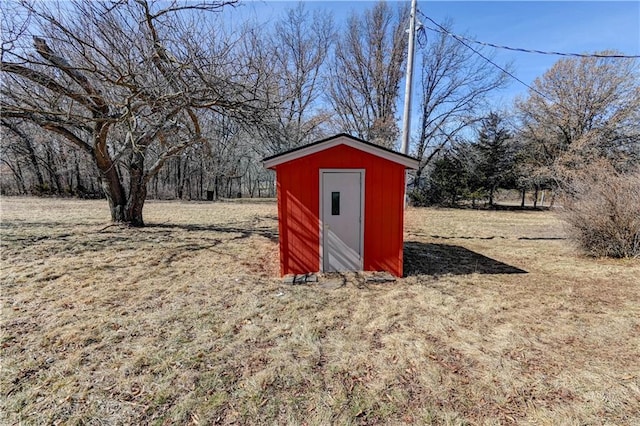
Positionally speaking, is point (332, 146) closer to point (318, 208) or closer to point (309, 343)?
point (318, 208)

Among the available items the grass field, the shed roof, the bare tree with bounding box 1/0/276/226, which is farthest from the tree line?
the grass field

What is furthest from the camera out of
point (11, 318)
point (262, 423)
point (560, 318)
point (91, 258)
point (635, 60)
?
point (635, 60)

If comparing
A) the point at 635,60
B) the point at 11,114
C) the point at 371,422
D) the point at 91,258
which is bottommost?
the point at 371,422

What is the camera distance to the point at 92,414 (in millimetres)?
2006

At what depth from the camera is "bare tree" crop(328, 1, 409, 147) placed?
1794 centimetres

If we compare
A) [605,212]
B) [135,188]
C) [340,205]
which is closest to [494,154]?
[605,212]

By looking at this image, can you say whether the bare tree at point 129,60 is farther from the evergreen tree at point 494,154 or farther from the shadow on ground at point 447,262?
the evergreen tree at point 494,154

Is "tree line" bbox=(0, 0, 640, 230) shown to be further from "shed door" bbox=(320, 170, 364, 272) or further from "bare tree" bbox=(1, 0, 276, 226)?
"shed door" bbox=(320, 170, 364, 272)

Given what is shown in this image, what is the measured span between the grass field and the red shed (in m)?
0.48

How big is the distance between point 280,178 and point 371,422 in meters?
3.48

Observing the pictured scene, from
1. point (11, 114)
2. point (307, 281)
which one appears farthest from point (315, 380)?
point (11, 114)

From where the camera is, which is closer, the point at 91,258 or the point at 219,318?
the point at 219,318

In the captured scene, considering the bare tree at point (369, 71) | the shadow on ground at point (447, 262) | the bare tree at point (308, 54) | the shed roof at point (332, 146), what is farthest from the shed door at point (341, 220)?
the bare tree at point (369, 71)

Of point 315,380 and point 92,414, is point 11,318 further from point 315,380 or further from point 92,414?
point 315,380
